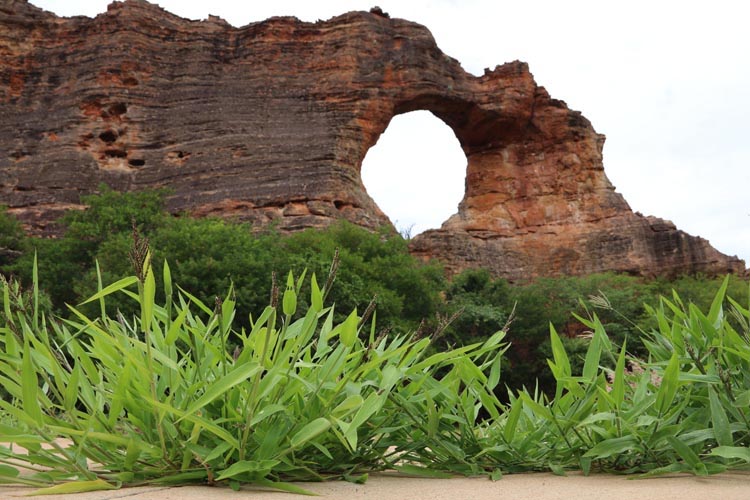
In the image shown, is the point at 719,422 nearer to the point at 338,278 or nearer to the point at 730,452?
the point at 730,452

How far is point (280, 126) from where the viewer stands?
25.0 metres

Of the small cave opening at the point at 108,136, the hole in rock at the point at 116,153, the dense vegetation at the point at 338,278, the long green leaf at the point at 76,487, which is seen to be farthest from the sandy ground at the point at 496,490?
the small cave opening at the point at 108,136

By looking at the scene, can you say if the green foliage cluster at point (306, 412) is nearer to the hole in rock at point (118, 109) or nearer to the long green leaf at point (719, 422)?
the long green leaf at point (719, 422)

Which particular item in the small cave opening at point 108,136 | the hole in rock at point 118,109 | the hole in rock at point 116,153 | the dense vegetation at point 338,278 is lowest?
the dense vegetation at point 338,278

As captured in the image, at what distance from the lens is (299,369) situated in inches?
83.9

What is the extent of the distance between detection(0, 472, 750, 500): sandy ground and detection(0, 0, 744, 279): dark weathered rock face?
808 inches

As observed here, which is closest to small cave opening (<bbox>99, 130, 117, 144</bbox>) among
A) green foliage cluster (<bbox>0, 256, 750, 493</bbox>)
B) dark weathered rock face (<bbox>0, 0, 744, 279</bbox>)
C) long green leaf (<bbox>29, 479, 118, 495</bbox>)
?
dark weathered rock face (<bbox>0, 0, 744, 279</bbox>)

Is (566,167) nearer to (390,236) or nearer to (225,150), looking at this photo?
(390,236)

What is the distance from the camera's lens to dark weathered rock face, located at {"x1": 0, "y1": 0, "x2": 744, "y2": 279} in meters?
23.7

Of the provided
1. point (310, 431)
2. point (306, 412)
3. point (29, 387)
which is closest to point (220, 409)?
point (306, 412)

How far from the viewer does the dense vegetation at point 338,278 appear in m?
15.5

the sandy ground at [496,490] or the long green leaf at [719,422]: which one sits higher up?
the long green leaf at [719,422]

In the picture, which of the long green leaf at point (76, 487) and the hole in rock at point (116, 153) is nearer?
the long green leaf at point (76, 487)

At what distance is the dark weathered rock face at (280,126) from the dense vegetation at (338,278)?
1.76 m
